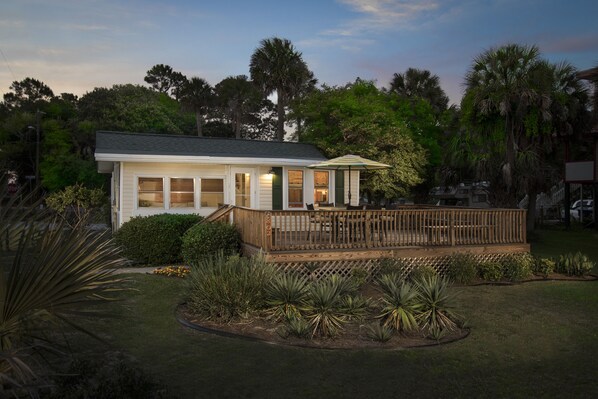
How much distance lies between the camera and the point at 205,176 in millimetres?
15992

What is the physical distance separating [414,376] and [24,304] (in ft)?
13.1

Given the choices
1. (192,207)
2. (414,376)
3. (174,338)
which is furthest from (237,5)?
(414,376)

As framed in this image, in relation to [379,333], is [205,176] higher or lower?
higher

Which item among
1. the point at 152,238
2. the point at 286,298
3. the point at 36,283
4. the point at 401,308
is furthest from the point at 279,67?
the point at 36,283

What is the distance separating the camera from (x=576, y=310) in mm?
8781

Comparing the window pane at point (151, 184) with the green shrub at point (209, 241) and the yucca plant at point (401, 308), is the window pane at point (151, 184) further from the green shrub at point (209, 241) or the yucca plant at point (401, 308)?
the yucca plant at point (401, 308)

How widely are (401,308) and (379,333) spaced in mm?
722

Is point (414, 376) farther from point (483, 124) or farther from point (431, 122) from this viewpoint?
point (431, 122)

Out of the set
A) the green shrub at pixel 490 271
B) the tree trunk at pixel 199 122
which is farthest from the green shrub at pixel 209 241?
the tree trunk at pixel 199 122

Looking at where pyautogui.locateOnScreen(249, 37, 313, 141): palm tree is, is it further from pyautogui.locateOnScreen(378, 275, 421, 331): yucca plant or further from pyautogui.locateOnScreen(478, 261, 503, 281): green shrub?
pyautogui.locateOnScreen(378, 275, 421, 331): yucca plant

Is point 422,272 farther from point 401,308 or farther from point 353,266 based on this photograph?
point 401,308

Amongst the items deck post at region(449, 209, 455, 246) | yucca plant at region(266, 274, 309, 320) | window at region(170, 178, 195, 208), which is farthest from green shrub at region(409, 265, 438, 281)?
window at region(170, 178, 195, 208)

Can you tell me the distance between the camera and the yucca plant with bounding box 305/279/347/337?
273 inches

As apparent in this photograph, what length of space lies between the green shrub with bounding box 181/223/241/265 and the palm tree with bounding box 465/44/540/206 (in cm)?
1149
